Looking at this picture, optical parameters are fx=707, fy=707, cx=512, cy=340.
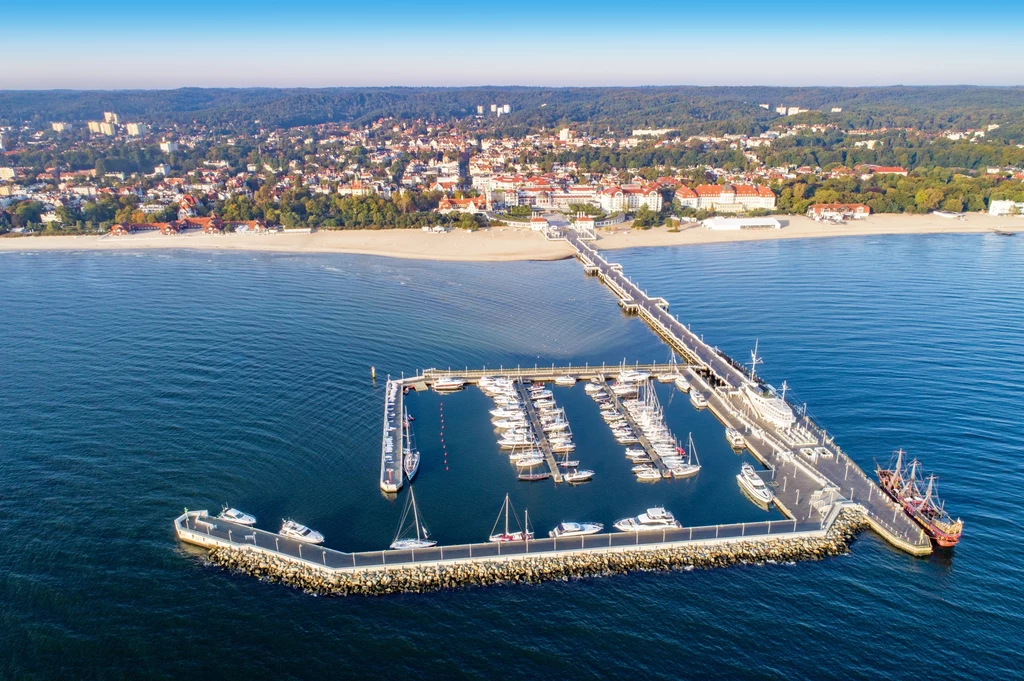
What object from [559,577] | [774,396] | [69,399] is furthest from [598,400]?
[69,399]

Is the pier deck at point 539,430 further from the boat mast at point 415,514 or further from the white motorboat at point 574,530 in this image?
the boat mast at point 415,514

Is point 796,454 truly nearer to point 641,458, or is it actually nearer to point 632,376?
point 641,458

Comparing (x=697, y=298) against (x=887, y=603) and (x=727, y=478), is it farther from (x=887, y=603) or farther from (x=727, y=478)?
(x=887, y=603)

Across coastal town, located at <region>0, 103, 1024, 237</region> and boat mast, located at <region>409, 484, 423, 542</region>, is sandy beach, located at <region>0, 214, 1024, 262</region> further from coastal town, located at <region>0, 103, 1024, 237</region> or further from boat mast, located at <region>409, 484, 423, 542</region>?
boat mast, located at <region>409, 484, 423, 542</region>

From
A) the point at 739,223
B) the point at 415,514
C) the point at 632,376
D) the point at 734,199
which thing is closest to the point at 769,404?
the point at 632,376

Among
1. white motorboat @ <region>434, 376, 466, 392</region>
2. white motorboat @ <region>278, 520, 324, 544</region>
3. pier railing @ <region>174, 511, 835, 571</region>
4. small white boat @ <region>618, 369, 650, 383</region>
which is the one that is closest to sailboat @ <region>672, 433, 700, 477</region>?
pier railing @ <region>174, 511, 835, 571</region>
